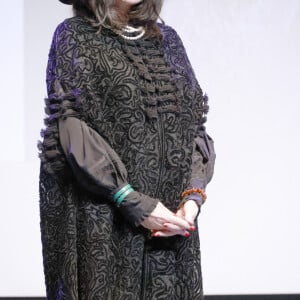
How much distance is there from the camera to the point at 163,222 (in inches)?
53.3

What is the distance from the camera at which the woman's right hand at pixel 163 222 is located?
53.1 inches

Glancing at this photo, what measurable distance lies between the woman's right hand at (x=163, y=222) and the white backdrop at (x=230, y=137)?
131 cm

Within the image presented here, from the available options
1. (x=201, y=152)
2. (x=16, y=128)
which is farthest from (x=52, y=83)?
(x=16, y=128)

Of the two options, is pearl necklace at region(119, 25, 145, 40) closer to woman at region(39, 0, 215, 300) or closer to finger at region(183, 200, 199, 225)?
woman at region(39, 0, 215, 300)

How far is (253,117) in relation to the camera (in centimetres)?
279

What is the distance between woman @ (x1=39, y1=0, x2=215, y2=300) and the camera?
1335mm

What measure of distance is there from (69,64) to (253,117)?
1.56 m

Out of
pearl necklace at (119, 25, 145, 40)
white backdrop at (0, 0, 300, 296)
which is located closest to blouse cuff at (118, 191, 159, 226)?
pearl necklace at (119, 25, 145, 40)

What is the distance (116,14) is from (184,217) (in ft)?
1.58

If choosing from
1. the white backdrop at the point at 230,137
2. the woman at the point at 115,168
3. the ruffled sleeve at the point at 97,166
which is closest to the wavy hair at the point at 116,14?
the woman at the point at 115,168

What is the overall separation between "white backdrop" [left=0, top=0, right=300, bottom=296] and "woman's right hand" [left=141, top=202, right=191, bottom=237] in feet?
4.29

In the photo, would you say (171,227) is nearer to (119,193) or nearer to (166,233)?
(166,233)

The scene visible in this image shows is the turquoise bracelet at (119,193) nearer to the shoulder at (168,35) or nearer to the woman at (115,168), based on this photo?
the woman at (115,168)

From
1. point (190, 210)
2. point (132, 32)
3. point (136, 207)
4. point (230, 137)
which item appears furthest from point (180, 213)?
point (230, 137)
